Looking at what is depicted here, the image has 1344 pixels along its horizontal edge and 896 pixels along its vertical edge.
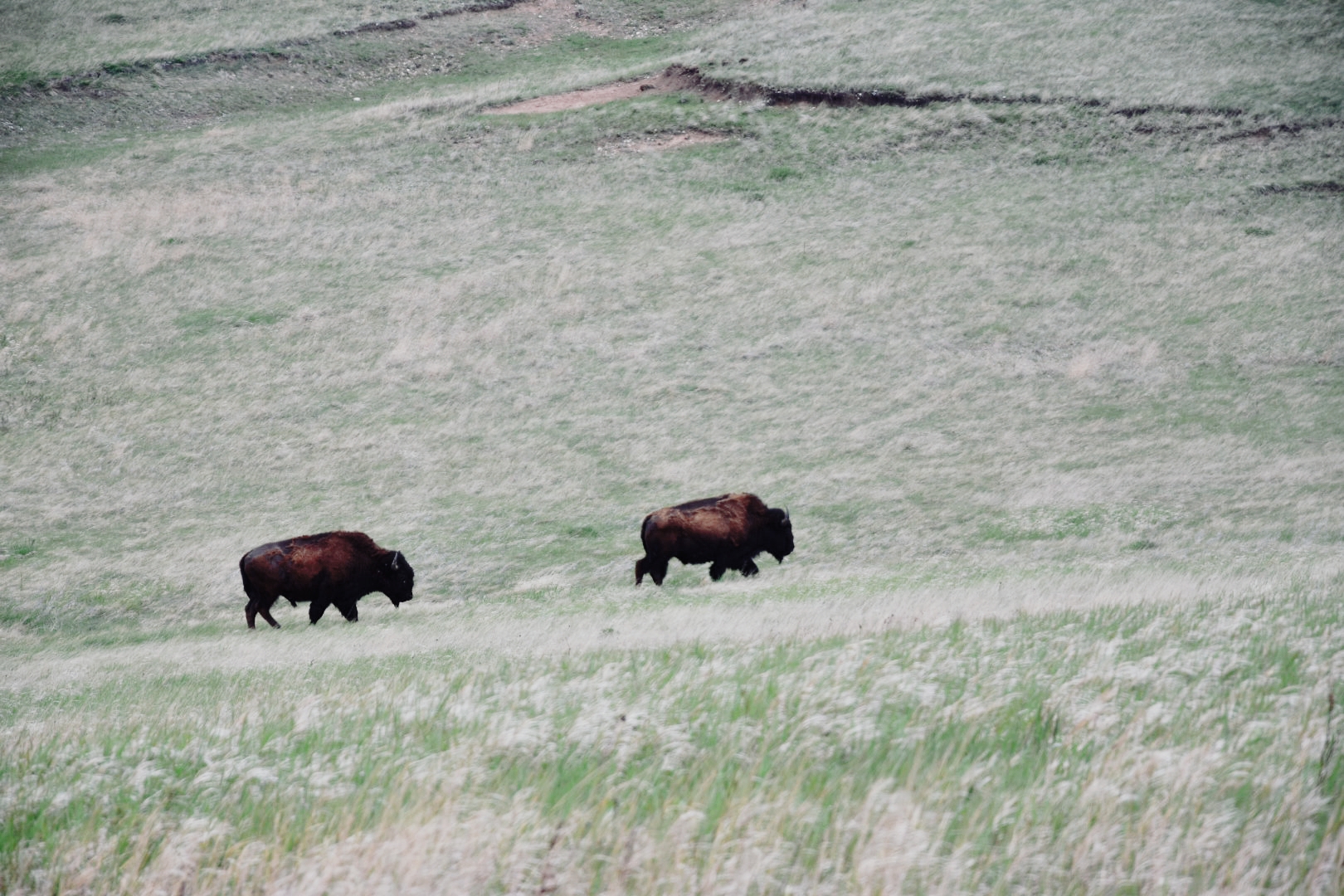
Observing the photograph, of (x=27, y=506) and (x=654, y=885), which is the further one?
(x=27, y=506)

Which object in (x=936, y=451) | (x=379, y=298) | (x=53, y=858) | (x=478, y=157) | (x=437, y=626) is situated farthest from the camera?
(x=478, y=157)

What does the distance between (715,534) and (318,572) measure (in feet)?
22.6

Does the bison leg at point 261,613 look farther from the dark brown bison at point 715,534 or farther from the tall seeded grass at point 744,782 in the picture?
the tall seeded grass at point 744,782

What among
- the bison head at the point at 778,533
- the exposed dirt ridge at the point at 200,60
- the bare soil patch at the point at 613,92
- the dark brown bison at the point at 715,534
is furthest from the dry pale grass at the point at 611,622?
the exposed dirt ridge at the point at 200,60

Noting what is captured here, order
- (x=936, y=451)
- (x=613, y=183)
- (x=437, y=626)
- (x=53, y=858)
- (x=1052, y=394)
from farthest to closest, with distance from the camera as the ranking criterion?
(x=613, y=183)
(x=1052, y=394)
(x=936, y=451)
(x=437, y=626)
(x=53, y=858)

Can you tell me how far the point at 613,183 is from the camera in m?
45.1

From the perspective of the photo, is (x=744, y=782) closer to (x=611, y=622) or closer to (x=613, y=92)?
(x=611, y=622)

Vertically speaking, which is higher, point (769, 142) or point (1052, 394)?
point (769, 142)

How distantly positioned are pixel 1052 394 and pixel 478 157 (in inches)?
1146

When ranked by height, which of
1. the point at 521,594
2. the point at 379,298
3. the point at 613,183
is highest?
the point at 613,183

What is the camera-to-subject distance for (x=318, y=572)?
18.7 meters

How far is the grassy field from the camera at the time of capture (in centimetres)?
421

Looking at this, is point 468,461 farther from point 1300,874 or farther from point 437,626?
point 1300,874

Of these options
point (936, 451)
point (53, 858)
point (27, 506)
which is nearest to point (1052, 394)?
point (936, 451)
